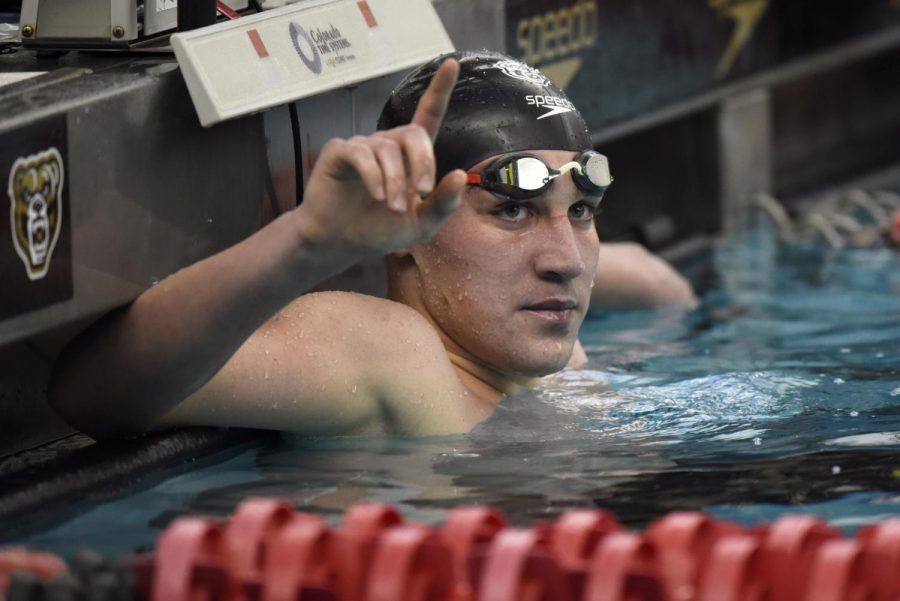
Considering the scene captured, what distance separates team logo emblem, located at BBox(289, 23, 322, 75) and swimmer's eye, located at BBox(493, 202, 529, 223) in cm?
43

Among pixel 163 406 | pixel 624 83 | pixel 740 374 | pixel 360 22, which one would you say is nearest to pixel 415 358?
pixel 163 406

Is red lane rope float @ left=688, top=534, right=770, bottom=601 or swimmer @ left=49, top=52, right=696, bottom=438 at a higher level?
swimmer @ left=49, top=52, right=696, bottom=438

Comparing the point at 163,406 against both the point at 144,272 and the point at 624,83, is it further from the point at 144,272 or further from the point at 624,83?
the point at 624,83

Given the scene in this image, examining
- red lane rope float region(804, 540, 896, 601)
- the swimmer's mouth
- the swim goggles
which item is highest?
→ the swim goggles

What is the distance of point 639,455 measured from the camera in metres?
2.75

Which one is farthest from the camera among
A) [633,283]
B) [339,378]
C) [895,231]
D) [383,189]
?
[895,231]

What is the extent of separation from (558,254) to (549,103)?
0.31 metres

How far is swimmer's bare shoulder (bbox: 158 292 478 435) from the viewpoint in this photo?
103 inches

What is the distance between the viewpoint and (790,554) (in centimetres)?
183

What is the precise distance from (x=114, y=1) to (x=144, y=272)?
0.60m

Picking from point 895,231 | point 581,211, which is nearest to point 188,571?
point 581,211

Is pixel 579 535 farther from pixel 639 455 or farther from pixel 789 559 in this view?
pixel 639 455

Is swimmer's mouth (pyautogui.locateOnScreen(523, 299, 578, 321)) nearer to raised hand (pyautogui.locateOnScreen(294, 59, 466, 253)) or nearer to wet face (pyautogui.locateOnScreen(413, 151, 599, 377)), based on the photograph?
wet face (pyautogui.locateOnScreen(413, 151, 599, 377))

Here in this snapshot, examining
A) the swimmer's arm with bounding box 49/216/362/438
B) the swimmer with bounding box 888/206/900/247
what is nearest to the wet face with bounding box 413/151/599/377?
the swimmer's arm with bounding box 49/216/362/438
